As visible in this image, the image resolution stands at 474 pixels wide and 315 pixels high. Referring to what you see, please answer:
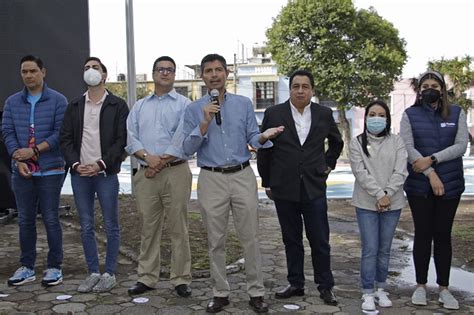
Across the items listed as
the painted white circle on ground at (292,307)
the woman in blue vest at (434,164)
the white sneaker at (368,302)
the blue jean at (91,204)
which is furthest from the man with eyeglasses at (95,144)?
the woman in blue vest at (434,164)

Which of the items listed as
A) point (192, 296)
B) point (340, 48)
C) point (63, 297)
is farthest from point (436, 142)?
point (340, 48)

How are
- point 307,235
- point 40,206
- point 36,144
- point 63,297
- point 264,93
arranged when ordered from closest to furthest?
point 307,235
point 63,297
point 36,144
point 40,206
point 264,93

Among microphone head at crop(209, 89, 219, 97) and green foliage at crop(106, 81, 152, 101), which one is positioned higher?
green foliage at crop(106, 81, 152, 101)

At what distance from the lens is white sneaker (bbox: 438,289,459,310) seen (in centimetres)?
396

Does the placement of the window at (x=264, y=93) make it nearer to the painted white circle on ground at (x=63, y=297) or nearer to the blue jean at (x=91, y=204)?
the blue jean at (x=91, y=204)

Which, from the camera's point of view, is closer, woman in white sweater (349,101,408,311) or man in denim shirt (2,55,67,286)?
woman in white sweater (349,101,408,311)

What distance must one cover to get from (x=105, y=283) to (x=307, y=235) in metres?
1.79

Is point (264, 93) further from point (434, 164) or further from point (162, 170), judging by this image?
point (434, 164)

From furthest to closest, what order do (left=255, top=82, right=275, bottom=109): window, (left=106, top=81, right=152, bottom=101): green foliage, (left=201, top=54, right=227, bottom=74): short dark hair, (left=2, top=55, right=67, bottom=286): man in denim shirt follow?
(left=106, top=81, right=152, bottom=101): green foliage → (left=255, top=82, right=275, bottom=109): window → (left=2, top=55, right=67, bottom=286): man in denim shirt → (left=201, top=54, right=227, bottom=74): short dark hair

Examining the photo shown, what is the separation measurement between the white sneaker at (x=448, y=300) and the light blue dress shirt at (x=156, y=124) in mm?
2443

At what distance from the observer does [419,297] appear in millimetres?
4086

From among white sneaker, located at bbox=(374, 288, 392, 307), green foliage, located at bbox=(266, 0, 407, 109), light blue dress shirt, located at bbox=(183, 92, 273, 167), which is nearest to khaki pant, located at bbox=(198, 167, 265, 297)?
light blue dress shirt, located at bbox=(183, 92, 273, 167)

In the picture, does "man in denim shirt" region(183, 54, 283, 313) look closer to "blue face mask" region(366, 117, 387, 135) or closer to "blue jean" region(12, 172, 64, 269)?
"blue face mask" region(366, 117, 387, 135)

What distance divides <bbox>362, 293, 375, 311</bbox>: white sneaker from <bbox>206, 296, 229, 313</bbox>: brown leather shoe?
106 centimetres
